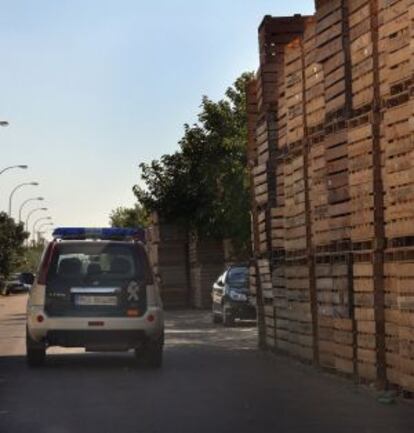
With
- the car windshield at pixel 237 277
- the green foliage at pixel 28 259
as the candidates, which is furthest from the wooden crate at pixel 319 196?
the green foliage at pixel 28 259

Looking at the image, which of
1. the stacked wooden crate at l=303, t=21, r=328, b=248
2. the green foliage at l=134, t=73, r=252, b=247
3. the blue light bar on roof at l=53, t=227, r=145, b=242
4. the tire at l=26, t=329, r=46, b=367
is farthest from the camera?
the green foliage at l=134, t=73, r=252, b=247

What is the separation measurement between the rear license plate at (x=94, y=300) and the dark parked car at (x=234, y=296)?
464 inches

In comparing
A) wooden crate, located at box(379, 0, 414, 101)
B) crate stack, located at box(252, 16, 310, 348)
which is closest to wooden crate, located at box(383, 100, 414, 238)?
wooden crate, located at box(379, 0, 414, 101)

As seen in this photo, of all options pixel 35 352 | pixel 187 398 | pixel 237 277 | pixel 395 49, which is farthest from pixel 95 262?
pixel 237 277

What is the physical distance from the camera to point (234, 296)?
26.9m

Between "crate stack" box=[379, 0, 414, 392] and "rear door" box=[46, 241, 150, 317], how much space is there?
469cm

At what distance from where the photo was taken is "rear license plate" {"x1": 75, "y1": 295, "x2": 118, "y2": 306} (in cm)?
1487

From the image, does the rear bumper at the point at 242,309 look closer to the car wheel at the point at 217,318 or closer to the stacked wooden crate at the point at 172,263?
the car wheel at the point at 217,318

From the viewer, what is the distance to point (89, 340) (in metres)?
14.8

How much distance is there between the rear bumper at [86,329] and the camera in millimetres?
14805

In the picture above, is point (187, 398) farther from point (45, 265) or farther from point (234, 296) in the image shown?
point (234, 296)

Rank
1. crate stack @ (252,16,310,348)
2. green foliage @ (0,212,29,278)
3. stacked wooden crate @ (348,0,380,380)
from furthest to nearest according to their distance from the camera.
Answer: green foliage @ (0,212,29,278) → crate stack @ (252,16,310,348) → stacked wooden crate @ (348,0,380,380)

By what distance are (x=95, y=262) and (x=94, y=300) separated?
0.66 meters

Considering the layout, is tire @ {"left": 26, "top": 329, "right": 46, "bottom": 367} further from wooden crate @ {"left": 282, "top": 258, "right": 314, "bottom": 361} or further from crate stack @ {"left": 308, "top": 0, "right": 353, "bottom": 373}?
crate stack @ {"left": 308, "top": 0, "right": 353, "bottom": 373}
